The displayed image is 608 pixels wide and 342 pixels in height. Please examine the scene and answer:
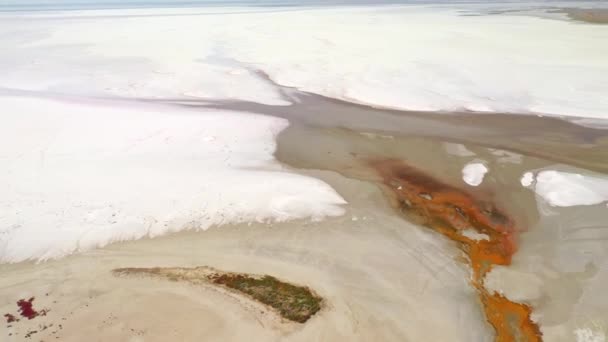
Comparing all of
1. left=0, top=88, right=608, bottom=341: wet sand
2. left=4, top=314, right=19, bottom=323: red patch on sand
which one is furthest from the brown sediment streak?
left=4, top=314, right=19, bottom=323: red patch on sand

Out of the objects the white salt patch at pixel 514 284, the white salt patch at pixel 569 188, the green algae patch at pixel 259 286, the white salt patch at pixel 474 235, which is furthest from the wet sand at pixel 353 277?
the white salt patch at pixel 474 235

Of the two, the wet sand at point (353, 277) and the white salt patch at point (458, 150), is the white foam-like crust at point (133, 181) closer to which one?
the wet sand at point (353, 277)

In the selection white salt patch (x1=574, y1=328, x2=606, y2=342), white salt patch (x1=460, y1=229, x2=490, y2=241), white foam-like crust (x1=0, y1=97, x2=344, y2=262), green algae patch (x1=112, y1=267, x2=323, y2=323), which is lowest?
white salt patch (x1=574, y1=328, x2=606, y2=342)

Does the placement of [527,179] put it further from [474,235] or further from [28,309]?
[28,309]

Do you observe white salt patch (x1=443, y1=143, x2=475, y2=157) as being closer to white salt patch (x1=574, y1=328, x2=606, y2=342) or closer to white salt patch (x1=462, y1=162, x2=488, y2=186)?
white salt patch (x1=462, y1=162, x2=488, y2=186)

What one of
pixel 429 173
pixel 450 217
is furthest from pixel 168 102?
pixel 450 217
